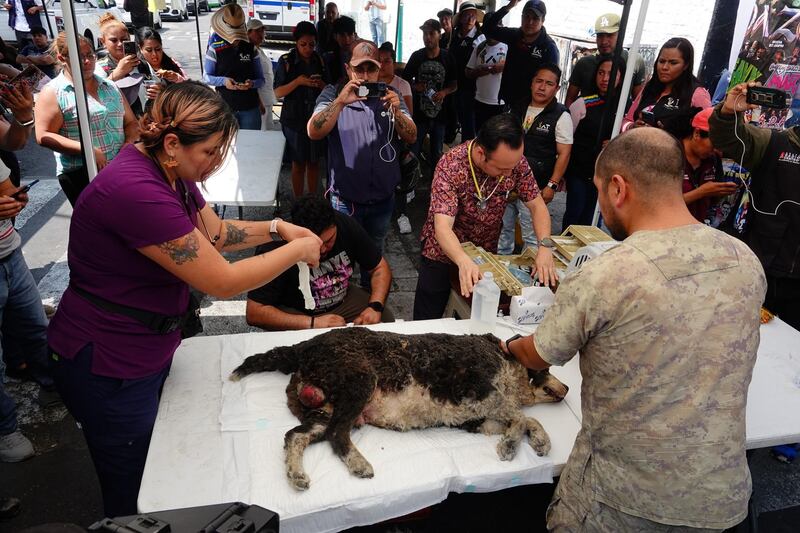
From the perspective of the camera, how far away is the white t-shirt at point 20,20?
1152 centimetres

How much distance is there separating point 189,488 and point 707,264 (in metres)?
1.94

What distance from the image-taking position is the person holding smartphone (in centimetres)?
630

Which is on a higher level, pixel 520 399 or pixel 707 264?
pixel 707 264

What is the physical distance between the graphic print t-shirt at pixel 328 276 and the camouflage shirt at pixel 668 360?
1890 mm

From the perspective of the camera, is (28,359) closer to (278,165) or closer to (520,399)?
(278,165)

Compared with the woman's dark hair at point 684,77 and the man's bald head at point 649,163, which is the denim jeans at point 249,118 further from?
the man's bald head at point 649,163

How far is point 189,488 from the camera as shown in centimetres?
196

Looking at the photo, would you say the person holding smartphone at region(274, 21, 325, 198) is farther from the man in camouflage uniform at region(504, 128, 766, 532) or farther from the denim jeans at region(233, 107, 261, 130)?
the man in camouflage uniform at region(504, 128, 766, 532)

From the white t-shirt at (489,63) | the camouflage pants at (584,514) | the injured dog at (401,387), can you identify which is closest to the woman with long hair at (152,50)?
the white t-shirt at (489,63)

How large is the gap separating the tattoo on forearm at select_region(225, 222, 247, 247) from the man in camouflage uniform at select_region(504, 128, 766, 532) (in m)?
1.51

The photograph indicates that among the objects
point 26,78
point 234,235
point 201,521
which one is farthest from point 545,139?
point 201,521

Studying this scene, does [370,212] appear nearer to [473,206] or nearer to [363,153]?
[363,153]

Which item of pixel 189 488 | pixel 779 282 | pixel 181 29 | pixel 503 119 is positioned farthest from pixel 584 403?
pixel 181 29

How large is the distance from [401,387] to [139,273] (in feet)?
3.84
